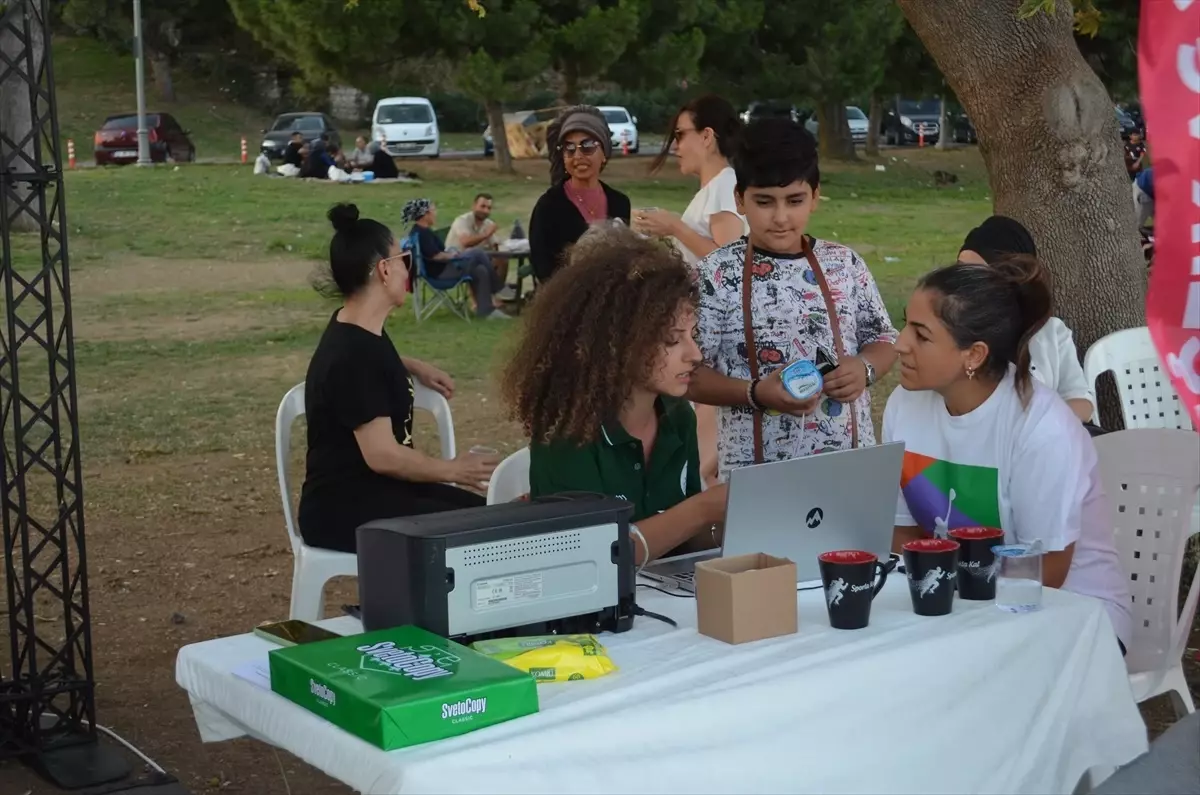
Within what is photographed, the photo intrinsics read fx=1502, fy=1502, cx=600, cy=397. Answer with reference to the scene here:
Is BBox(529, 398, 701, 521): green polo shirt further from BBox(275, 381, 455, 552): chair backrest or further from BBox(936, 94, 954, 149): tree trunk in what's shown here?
BBox(936, 94, 954, 149): tree trunk

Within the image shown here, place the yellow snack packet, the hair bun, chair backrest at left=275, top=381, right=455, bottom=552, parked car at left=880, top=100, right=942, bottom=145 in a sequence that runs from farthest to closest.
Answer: parked car at left=880, top=100, right=942, bottom=145 → chair backrest at left=275, top=381, right=455, bottom=552 → the hair bun → the yellow snack packet

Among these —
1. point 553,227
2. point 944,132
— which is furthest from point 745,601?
point 944,132

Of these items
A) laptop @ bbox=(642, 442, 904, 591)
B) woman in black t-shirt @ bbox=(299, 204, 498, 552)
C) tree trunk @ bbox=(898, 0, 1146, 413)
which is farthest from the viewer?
tree trunk @ bbox=(898, 0, 1146, 413)

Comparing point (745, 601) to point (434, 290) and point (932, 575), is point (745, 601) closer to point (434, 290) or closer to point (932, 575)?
point (932, 575)

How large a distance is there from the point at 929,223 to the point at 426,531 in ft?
62.7

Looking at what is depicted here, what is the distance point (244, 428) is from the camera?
860 centimetres

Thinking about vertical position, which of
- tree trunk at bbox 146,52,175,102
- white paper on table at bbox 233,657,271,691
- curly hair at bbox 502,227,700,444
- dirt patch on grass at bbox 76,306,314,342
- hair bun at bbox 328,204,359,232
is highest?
tree trunk at bbox 146,52,175,102

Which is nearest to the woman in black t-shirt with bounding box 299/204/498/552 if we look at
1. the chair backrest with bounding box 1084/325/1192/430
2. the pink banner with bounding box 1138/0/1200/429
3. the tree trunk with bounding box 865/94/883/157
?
the pink banner with bounding box 1138/0/1200/429

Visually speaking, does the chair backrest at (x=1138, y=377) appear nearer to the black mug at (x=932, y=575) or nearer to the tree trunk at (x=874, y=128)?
the black mug at (x=932, y=575)

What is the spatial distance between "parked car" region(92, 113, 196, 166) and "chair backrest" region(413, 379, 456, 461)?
1067 inches

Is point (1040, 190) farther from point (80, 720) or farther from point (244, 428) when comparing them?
point (244, 428)

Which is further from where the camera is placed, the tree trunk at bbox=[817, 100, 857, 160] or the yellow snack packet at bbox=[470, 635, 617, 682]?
the tree trunk at bbox=[817, 100, 857, 160]

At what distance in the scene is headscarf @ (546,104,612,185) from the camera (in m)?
5.80

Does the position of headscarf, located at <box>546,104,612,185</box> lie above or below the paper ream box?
above
